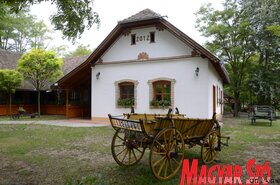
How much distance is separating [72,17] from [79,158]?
3.31 m

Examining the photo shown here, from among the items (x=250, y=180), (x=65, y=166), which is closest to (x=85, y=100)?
(x=65, y=166)

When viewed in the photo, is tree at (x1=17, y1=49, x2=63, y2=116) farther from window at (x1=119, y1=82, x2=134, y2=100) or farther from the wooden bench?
the wooden bench

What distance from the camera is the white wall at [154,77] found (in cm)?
1208

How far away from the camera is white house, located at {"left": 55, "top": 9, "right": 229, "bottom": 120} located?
39.8ft

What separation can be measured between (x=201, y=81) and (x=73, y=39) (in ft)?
25.9

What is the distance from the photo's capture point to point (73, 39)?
18.0ft

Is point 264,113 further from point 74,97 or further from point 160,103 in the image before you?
point 74,97

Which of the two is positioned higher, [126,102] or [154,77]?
[154,77]

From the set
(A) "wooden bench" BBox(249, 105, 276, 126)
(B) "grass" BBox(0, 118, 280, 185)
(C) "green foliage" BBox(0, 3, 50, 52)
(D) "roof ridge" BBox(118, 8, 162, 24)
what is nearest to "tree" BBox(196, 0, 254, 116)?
(A) "wooden bench" BBox(249, 105, 276, 126)

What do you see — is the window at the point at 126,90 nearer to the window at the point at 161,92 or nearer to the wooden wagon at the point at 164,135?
the window at the point at 161,92

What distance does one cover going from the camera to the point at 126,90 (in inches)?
559

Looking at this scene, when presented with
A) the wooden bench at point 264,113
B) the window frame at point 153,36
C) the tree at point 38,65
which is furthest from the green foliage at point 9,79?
the wooden bench at point 264,113

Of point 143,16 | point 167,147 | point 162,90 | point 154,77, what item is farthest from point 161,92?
point 167,147

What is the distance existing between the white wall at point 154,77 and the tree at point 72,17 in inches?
299
